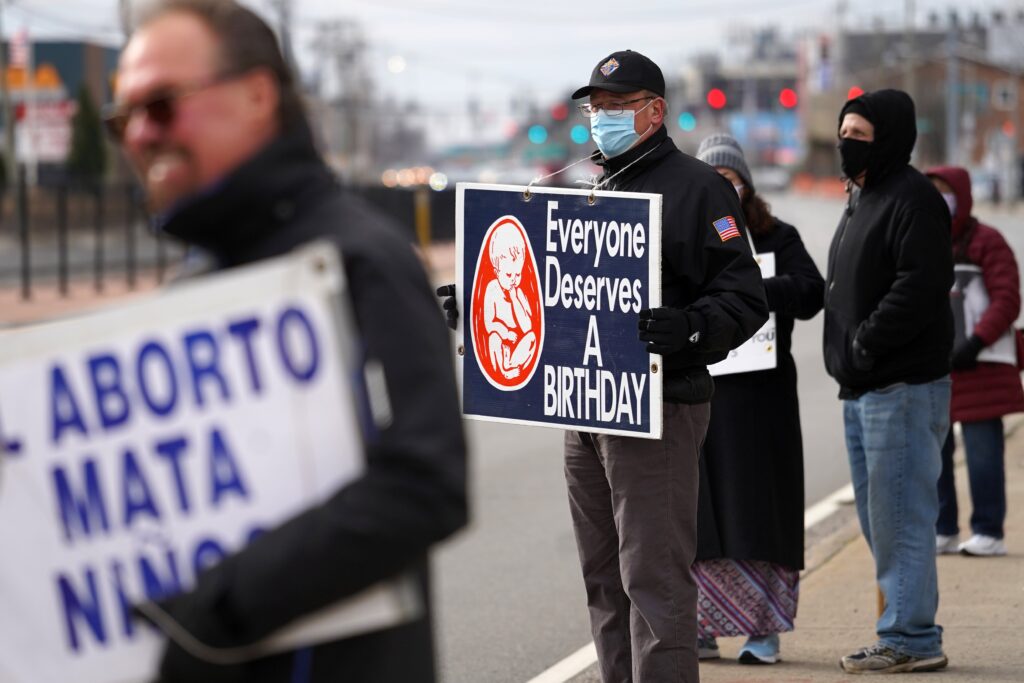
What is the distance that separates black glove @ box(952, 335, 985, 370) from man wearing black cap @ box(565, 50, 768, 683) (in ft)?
11.2

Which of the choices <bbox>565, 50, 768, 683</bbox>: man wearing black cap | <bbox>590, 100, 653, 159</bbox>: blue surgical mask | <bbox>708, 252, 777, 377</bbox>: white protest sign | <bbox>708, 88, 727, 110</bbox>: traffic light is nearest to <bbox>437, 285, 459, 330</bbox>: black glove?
<bbox>565, 50, 768, 683</bbox>: man wearing black cap

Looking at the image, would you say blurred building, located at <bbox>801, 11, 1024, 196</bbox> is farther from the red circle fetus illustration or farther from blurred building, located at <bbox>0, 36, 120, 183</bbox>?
the red circle fetus illustration

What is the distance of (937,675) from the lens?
19.5ft

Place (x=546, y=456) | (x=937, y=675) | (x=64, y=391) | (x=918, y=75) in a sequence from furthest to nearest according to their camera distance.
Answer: (x=918, y=75), (x=546, y=456), (x=937, y=675), (x=64, y=391)

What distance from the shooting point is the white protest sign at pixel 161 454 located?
7.26 ft

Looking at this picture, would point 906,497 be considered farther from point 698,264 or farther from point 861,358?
point 698,264

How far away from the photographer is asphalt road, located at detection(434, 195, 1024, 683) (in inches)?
268

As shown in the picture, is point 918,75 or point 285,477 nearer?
point 285,477

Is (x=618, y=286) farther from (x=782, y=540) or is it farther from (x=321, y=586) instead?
(x=321, y=586)

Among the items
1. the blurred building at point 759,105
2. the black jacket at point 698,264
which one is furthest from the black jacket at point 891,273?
the blurred building at point 759,105

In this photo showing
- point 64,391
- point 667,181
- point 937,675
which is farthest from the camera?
point 937,675

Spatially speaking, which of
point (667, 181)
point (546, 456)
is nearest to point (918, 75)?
point (546, 456)

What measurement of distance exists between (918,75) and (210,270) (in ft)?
369

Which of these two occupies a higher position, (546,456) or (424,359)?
(424,359)
